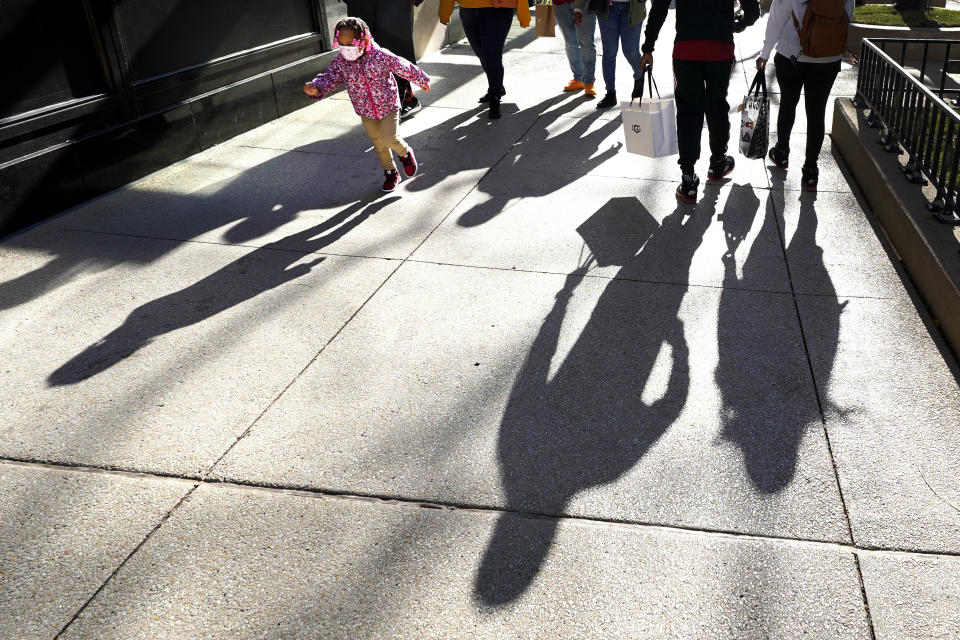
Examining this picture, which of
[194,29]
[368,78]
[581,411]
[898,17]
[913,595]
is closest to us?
[913,595]

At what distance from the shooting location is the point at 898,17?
45.5ft

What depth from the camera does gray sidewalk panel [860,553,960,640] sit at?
2.63 m

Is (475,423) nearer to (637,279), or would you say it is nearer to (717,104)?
(637,279)

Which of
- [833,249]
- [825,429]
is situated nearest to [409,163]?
[833,249]

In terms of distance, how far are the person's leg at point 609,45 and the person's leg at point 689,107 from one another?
2904mm

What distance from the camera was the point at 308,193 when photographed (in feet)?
22.6

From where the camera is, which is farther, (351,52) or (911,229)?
(351,52)

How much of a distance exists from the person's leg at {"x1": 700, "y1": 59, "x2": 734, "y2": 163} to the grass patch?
780cm

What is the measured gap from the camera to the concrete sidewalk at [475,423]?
9.18 feet

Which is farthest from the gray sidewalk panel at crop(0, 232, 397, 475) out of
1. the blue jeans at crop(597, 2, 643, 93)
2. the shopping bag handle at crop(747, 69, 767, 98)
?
the blue jeans at crop(597, 2, 643, 93)

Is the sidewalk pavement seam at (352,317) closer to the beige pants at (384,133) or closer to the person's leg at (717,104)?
the beige pants at (384,133)

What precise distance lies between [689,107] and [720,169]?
0.74 metres

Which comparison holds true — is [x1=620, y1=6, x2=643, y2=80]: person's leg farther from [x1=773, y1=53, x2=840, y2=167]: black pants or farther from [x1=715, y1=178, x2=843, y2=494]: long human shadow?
[x1=715, y1=178, x2=843, y2=494]: long human shadow

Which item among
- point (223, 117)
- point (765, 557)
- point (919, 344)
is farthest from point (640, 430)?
point (223, 117)
